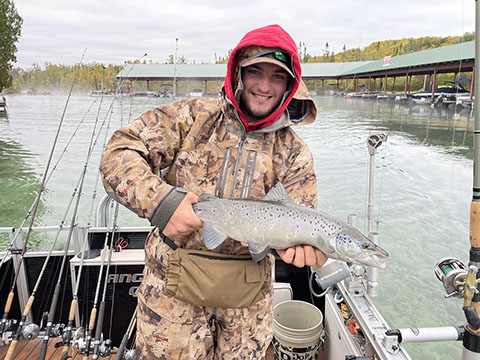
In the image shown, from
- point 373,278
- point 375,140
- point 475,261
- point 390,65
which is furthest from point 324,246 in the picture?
point 390,65

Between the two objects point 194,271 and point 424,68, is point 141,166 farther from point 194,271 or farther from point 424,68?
point 424,68

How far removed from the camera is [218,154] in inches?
79.9

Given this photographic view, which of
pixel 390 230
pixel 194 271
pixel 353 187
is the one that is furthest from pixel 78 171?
pixel 194 271

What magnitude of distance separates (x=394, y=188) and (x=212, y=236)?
48.4ft

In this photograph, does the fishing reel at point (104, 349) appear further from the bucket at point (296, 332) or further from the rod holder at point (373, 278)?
the rod holder at point (373, 278)

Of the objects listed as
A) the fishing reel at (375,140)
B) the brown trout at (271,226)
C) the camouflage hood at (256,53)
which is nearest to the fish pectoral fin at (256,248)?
the brown trout at (271,226)

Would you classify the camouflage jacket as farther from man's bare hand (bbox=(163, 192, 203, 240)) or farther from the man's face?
man's bare hand (bbox=(163, 192, 203, 240))

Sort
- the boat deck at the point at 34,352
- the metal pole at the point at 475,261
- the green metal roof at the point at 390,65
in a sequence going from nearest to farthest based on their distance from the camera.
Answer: the metal pole at the point at 475,261 < the boat deck at the point at 34,352 < the green metal roof at the point at 390,65

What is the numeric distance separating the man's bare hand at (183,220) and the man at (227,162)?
0.26 m

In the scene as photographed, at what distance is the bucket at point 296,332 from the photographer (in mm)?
3252

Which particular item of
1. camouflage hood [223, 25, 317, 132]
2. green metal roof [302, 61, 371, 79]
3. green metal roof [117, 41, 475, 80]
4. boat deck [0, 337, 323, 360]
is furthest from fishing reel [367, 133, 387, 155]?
green metal roof [302, 61, 371, 79]

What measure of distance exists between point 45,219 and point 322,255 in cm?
1363

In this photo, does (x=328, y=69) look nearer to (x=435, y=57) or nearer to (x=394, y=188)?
(x=435, y=57)

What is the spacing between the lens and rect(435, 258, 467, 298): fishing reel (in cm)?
192
